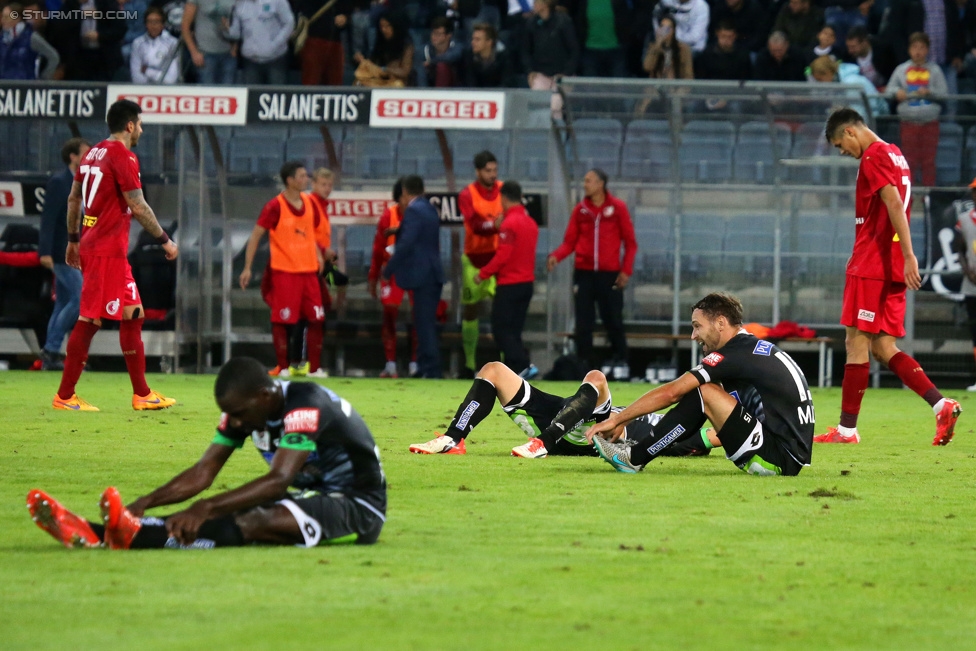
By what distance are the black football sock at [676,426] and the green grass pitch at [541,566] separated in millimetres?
173

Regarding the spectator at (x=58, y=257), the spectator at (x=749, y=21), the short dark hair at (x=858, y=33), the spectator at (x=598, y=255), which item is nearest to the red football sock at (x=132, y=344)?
→ the spectator at (x=58, y=257)

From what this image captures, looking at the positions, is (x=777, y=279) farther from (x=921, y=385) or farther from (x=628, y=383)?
(x=921, y=385)

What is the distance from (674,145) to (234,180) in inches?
221

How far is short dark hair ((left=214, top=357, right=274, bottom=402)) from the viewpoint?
538 cm

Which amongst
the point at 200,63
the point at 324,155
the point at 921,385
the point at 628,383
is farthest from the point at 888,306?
the point at 200,63

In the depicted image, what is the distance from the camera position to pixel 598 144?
59.4 ft

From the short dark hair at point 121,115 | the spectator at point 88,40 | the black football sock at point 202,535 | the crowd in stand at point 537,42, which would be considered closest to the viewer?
the black football sock at point 202,535

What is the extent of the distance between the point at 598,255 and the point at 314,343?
11.6 ft

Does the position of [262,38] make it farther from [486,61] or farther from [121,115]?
[121,115]

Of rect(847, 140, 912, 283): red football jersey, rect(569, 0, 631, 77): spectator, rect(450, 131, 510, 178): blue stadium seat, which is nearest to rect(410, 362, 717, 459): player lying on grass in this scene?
rect(847, 140, 912, 283): red football jersey

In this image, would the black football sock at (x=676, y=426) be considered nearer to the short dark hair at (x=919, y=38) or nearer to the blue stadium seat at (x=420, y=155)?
the blue stadium seat at (x=420, y=155)

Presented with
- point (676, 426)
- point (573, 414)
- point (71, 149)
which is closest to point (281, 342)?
point (71, 149)

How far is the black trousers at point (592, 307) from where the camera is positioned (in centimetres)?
1734

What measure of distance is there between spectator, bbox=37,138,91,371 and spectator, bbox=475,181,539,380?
471 cm
